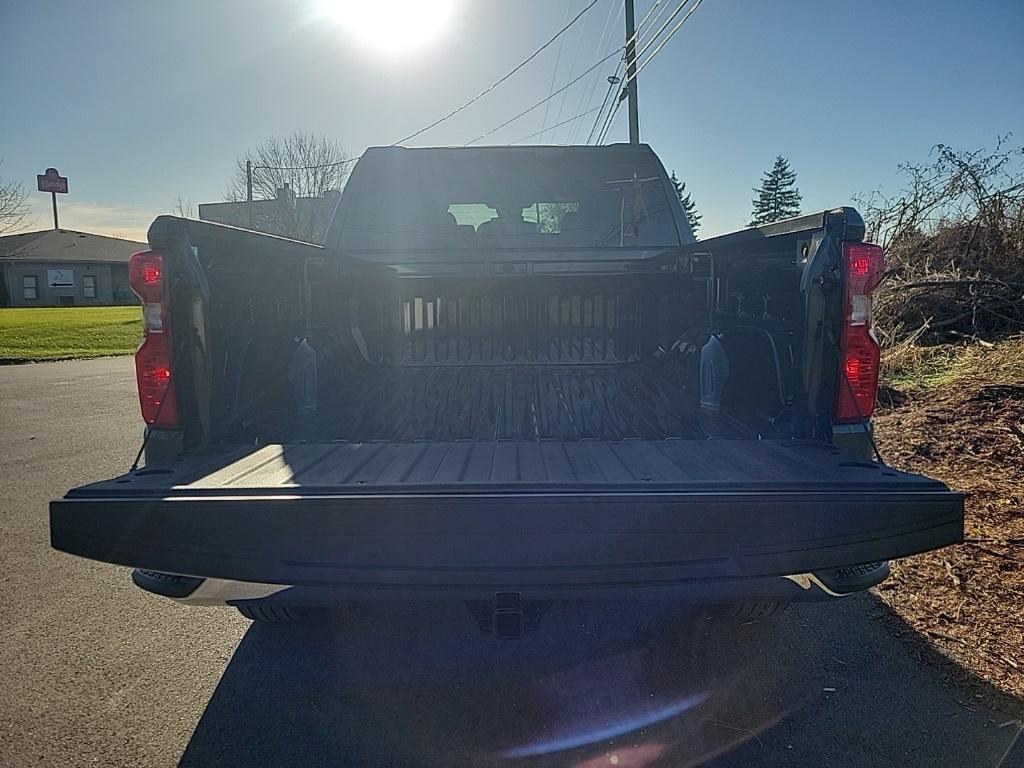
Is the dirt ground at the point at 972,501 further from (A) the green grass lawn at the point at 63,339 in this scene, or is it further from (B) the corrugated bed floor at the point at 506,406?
(A) the green grass lawn at the point at 63,339

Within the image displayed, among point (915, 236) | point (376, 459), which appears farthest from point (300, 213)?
point (376, 459)

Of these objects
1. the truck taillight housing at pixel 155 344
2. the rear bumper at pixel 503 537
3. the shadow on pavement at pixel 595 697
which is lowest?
the shadow on pavement at pixel 595 697

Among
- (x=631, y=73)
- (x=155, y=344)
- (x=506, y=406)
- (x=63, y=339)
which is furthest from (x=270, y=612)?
(x=63, y=339)

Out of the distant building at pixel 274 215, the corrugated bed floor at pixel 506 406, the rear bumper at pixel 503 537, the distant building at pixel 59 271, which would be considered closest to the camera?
the rear bumper at pixel 503 537

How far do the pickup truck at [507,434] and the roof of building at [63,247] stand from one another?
56.1m

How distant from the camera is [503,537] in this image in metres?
2.14

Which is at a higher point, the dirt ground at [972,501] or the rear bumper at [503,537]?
the rear bumper at [503,537]

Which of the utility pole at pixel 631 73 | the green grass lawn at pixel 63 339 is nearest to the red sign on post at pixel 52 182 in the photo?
the green grass lawn at pixel 63 339

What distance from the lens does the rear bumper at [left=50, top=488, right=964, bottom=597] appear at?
2135 mm

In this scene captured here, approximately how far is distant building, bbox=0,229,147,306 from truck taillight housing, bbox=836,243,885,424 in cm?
5550

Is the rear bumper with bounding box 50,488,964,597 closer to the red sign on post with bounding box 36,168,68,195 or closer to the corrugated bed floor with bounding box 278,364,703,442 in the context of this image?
the corrugated bed floor with bounding box 278,364,703,442

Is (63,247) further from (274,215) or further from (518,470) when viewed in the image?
(518,470)

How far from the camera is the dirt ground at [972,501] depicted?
126 inches

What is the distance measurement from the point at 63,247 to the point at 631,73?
55625mm
